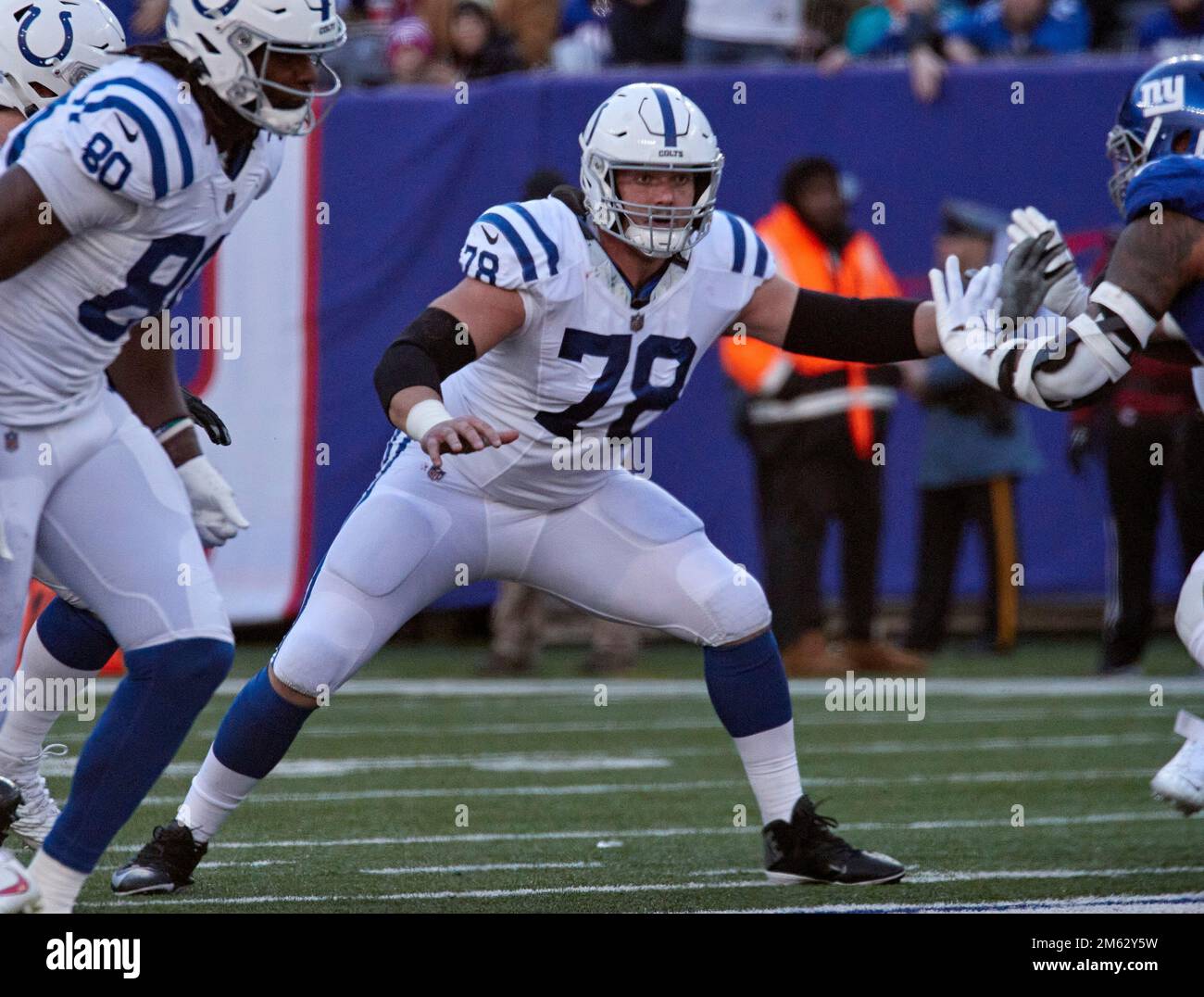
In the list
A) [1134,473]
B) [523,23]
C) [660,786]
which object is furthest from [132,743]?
[523,23]

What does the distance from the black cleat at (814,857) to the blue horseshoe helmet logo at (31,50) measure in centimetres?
211

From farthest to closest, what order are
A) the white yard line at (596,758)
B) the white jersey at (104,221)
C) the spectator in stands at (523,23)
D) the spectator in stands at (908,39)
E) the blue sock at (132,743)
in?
1. the spectator in stands at (523,23)
2. the spectator in stands at (908,39)
3. the white yard line at (596,758)
4. the blue sock at (132,743)
5. the white jersey at (104,221)

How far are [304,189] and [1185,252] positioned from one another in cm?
575

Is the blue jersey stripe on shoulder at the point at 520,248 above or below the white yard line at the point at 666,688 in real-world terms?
above

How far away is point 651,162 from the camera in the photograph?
4129mm

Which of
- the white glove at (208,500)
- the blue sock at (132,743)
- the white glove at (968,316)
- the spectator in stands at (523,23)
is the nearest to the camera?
the blue sock at (132,743)

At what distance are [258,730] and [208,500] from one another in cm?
46

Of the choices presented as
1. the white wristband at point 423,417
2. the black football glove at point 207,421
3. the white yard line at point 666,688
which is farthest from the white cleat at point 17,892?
the white yard line at point 666,688

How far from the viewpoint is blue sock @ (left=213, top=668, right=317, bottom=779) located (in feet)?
13.5

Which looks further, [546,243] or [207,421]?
[207,421]

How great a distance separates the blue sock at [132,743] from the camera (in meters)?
3.43

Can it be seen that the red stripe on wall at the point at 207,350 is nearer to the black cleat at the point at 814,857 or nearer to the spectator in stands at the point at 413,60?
the spectator in stands at the point at 413,60

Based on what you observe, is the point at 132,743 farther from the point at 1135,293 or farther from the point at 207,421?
the point at 1135,293

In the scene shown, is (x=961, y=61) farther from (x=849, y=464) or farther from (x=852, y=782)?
(x=852, y=782)
